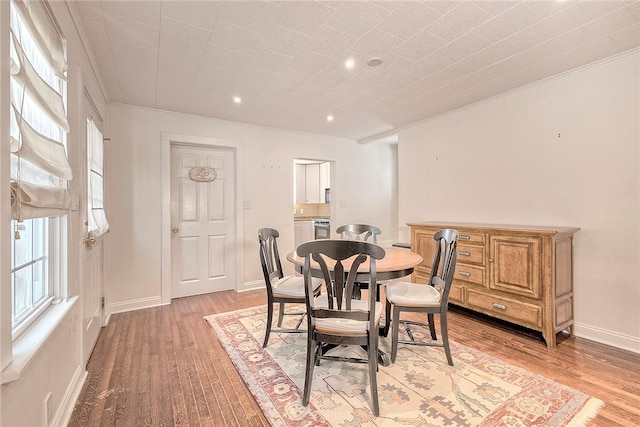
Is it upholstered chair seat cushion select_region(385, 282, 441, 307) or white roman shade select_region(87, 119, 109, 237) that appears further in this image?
white roman shade select_region(87, 119, 109, 237)

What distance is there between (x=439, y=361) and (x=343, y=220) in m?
3.19

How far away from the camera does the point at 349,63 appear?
2539 millimetres

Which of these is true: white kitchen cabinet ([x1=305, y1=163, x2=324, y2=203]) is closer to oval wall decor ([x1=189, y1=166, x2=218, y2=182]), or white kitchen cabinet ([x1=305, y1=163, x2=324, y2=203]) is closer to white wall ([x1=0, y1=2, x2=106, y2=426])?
oval wall decor ([x1=189, y1=166, x2=218, y2=182])

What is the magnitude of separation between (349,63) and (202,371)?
2.70m

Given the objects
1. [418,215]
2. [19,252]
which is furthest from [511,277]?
[19,252]

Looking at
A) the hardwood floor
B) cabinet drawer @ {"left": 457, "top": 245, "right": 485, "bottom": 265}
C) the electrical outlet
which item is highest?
cabinet drawer @ {"left": 457, "top": 245, "right": 485, "bottom": 265}

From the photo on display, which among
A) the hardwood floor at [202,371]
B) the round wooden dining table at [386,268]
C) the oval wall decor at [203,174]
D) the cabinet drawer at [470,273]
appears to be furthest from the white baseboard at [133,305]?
the cabinet drawer at [470,273]

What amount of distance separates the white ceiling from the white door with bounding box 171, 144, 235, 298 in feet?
2.87

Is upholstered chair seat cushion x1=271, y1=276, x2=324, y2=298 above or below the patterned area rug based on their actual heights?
above

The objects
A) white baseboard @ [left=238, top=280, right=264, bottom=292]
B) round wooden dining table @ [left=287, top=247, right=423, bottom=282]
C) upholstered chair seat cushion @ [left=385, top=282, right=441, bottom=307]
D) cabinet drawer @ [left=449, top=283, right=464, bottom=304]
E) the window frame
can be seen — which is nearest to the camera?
the window frame

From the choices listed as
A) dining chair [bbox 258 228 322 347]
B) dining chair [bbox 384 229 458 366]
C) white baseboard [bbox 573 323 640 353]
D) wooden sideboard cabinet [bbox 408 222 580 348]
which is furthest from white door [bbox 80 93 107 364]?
white baseboard [bbox 573 323 640 353]

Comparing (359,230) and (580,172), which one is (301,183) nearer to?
(359,230)

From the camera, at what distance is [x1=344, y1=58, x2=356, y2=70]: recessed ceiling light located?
249cm

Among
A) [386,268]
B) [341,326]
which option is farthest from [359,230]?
[341,326]
